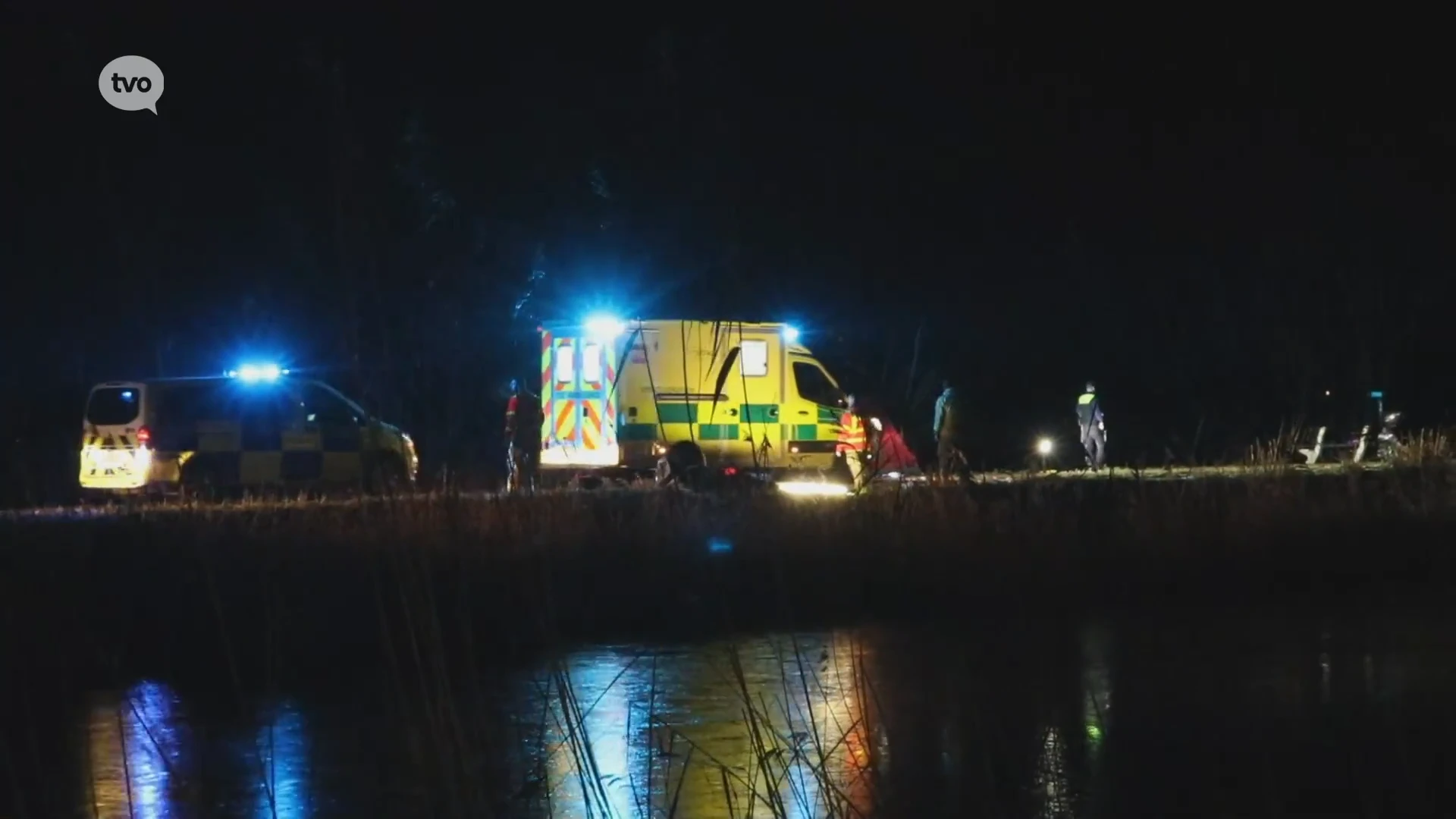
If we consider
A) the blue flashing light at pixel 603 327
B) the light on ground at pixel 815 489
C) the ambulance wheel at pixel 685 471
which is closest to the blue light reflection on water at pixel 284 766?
the ambulance wheel at pixel 685 471

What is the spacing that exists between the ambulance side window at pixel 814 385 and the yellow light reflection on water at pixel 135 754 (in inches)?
465

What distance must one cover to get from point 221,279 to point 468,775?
26120mm

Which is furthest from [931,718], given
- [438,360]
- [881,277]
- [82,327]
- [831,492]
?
[82,327]

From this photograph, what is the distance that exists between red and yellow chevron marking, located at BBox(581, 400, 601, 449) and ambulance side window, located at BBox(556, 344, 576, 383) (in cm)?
34

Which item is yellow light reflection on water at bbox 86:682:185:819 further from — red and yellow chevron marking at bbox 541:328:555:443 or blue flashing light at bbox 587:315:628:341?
red and yellow chevron marking at bbox 541:328:555:443

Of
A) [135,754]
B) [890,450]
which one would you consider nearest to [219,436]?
[890,450]

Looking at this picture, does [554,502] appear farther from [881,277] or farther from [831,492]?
[881,277]

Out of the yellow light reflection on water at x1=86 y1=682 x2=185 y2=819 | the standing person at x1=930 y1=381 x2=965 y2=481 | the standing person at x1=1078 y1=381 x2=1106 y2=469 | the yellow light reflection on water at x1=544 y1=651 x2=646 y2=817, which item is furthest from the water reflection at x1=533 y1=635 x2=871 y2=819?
the standing person at x1=1078 y1=381 x2=1106 y2=469

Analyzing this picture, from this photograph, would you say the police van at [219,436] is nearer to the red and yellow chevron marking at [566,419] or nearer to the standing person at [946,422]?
the red and yellow chevron marking at [566,419]

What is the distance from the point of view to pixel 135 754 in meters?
7.55

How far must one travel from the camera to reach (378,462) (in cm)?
777

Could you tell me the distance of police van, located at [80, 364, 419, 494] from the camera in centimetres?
1833

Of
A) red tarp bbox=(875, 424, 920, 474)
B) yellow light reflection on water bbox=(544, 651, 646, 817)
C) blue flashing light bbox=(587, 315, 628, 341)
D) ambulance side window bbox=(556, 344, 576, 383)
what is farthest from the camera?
ambulance side window bbox=(556, 344, 576, 383)

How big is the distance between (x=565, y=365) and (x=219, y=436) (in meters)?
3.67
